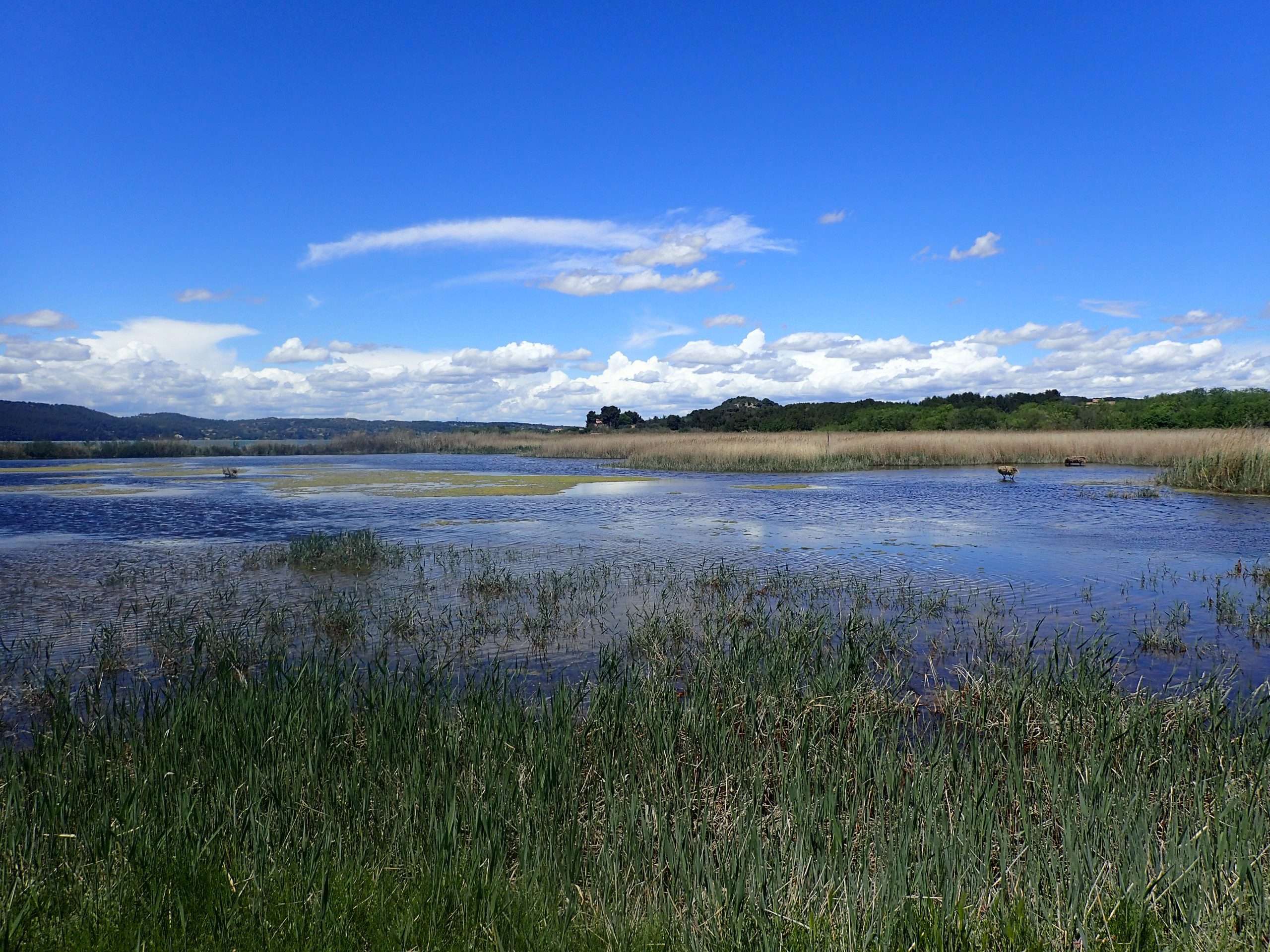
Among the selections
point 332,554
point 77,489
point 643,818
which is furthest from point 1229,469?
point 77,489

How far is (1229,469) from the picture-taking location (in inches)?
901

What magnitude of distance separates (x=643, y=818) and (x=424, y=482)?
2957 cm

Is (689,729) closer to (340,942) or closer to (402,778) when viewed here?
(402,778)

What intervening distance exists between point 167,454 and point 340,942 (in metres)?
69.6

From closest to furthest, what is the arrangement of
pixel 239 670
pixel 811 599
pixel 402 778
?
pixel 402 778 < pixel 239 670 < pixel 811 599

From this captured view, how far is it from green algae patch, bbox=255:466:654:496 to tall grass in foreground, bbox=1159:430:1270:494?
1819 cm

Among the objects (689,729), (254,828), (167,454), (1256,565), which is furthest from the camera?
(167,454)

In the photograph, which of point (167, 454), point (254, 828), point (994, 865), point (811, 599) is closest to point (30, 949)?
point (254, 828)

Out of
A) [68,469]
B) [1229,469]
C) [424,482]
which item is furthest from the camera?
[68,469]

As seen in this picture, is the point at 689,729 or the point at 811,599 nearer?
the point at 689,729

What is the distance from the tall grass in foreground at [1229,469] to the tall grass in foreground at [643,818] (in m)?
20.9

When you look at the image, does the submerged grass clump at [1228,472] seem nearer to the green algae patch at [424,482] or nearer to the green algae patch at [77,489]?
the green algae patch at [424,482]

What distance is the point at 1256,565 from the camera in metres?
11.6

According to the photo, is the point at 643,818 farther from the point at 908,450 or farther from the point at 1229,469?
the point at 908,450
